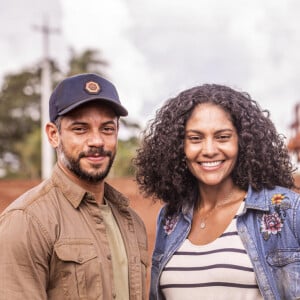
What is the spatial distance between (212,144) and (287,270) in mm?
679

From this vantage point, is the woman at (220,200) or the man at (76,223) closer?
the man at (76,223)

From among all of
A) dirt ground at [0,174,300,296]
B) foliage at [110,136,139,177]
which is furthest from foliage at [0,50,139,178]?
dirt ground at [0,174,300,296]

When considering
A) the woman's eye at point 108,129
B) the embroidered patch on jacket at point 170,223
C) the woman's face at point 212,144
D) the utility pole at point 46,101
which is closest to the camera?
the woman's eye at point 108,129

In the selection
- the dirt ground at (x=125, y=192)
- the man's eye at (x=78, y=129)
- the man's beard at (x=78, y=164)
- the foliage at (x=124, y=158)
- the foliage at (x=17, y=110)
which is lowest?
the man's beard at (x=78, y=164)

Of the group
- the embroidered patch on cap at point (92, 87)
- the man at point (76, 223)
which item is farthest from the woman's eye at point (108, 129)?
the embroidered patch on cap at point (92, 87)

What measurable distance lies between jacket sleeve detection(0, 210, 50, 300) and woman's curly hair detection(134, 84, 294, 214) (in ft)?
3.51

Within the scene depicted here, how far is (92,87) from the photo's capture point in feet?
8.72

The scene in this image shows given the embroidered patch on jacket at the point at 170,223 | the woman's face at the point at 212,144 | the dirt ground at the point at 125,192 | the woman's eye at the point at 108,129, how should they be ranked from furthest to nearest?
the dirt ground at the point at 125,192 < the embroidered patch on jacket at the point at 170,223 < the woman's face at the point at 212,144 < the woman's eye at the point at 108,129

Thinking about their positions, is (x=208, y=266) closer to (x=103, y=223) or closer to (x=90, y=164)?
(x=103, y=223)

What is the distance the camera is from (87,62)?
31.4 m

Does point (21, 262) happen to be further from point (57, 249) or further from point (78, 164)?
point (78, 164)

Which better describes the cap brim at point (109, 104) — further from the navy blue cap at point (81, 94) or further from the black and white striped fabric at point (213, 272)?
the black and white striped fabric at point (213, 272)

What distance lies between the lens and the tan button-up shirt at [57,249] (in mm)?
2293

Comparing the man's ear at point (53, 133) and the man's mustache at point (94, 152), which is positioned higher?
the man's ear at point (53, 133)
